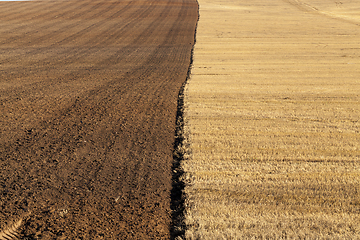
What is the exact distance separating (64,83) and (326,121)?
861 cm

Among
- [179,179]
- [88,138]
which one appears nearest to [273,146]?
[179,179]

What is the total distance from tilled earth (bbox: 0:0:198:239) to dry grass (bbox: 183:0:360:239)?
27.1 inches

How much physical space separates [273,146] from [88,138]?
156 inches

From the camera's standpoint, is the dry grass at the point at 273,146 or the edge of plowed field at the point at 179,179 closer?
the edge of plowed field at the point at 179,179

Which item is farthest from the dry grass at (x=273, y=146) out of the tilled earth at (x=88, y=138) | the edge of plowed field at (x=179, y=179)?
the tilled earth at (x=88, y=138)

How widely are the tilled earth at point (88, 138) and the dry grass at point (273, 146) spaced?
69 cm

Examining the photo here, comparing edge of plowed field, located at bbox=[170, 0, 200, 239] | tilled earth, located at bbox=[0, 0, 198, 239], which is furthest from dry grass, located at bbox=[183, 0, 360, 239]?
tilled earth, located at bbox=[0, 0, 198, 239]

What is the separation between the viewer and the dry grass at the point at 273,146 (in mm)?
5191

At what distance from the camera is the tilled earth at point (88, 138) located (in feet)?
17.3

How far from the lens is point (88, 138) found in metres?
8.05

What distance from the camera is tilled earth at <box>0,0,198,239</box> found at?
527 cm

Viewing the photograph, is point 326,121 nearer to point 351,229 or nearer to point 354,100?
point 354,100

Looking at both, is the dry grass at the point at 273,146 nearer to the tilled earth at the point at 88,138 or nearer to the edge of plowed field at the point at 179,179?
the edge of plowed field at the point at 179,179

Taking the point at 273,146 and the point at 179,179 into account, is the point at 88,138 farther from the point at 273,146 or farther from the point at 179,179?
the point at 273,146
